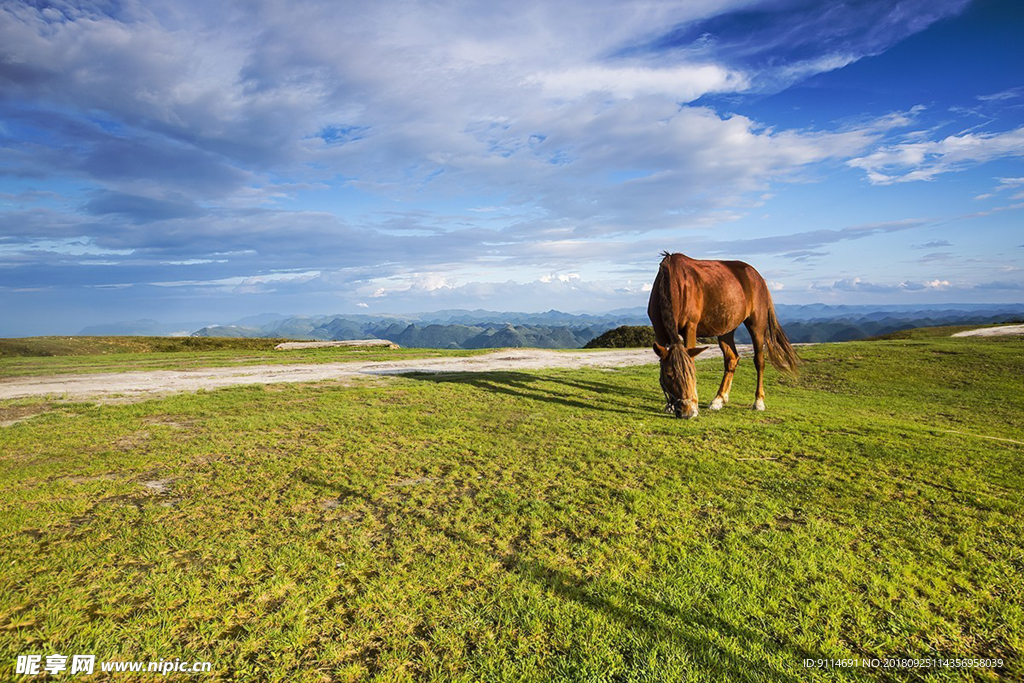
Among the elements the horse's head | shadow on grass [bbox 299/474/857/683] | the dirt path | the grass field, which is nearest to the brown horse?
the horse's head

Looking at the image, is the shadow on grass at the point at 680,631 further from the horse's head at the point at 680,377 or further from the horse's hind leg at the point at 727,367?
the horse's hind leg at the point at 727,367

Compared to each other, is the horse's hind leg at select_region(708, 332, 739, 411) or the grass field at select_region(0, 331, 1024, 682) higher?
the horse's hind leg at select_region(708, 332, 739, 411)

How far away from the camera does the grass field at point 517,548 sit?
3.15m

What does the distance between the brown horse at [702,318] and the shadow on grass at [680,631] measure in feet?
21.2

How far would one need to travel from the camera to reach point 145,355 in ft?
95.4

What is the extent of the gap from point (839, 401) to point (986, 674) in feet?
40.4

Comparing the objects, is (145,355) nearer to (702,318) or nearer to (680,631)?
(702,318)

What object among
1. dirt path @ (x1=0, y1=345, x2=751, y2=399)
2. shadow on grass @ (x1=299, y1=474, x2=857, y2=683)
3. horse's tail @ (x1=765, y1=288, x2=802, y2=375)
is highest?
horse's tail @ (x1=765, y1=288, x2=802, y2=375)

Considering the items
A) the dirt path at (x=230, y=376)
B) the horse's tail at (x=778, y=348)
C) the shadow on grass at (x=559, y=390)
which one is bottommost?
the shadow on grass at (x=559, y=390)

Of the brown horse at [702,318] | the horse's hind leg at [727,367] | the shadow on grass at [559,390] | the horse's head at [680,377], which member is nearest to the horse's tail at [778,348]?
the brown horse at [702,318]

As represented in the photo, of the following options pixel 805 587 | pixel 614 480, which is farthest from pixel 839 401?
pixel 805 587

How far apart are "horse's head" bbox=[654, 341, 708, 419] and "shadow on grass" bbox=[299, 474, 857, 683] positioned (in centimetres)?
646

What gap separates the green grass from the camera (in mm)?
22438

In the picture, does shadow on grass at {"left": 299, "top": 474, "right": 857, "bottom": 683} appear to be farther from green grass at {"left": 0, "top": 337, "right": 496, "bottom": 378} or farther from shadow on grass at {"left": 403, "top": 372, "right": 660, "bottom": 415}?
green grass at {"left": 0, "top": 337, "right": 496, "bottom": 378}
